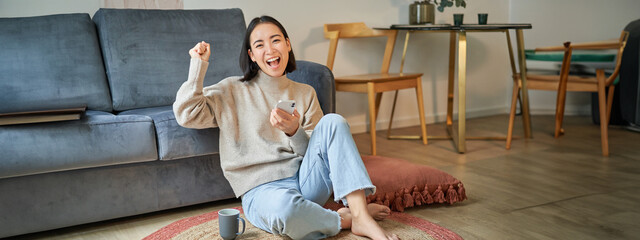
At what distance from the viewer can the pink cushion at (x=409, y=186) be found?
2.14 metres

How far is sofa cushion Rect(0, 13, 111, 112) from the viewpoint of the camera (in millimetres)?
2223

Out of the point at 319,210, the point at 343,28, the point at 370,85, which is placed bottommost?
the point at 319,210

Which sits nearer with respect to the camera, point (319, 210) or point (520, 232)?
point (319, 210)

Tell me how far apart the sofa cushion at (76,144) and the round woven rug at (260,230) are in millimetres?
252

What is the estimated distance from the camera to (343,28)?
341 centimetres

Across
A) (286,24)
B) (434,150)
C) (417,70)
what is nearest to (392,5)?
(417,70)

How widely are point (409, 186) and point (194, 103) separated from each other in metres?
0.86

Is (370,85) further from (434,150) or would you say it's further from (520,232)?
(520,232)

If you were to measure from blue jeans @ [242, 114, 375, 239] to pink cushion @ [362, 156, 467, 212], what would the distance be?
0.37 m

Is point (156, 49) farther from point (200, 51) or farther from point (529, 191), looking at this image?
point (529, 191)

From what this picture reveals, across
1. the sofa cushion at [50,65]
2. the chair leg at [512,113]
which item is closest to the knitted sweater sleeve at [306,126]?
the sofa cushion at [50,65]

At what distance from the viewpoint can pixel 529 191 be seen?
240cm

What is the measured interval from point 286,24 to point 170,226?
5.57 ft

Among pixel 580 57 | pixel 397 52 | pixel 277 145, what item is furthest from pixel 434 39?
pixel 277 145
